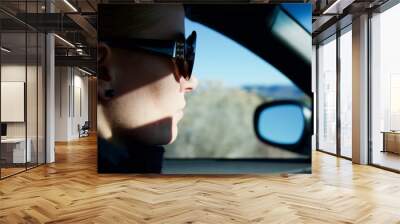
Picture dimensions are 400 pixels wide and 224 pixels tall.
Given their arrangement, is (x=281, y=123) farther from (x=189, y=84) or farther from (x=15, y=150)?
(x=15, y=150)

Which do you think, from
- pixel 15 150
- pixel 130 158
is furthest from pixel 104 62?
pixel 15 150

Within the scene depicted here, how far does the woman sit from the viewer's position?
6.16m

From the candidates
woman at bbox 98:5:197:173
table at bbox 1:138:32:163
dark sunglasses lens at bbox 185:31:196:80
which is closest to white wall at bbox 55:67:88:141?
table at bbox 1:138:32:163

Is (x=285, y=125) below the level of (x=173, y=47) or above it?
below

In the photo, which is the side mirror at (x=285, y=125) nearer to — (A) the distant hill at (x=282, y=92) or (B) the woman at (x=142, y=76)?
(A) the distant hill at (x=282, y=92)

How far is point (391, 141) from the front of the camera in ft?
27.0

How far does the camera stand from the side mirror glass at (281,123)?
6.18m

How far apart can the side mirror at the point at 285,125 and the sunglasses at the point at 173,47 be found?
4.69ft

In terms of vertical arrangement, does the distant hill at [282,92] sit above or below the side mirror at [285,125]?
above

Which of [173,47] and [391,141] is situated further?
[391,141]

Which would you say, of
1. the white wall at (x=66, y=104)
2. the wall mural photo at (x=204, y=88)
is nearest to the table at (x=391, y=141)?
the wall mural photo at (x=204, y=88)

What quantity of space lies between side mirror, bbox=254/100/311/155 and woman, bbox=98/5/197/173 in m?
1.35

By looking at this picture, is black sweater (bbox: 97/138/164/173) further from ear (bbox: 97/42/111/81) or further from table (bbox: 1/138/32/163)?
table (bbox: 1/138/32/163)

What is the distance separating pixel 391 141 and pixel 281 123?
3.60 metres
